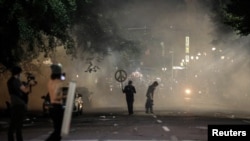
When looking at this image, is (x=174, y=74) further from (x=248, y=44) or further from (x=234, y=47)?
(x=248, y=44)

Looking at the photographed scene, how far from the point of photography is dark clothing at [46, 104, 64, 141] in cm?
1048

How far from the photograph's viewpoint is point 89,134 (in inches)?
640

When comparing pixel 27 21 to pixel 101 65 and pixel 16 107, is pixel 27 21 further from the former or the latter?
pixel 101 65

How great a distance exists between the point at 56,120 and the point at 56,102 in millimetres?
399

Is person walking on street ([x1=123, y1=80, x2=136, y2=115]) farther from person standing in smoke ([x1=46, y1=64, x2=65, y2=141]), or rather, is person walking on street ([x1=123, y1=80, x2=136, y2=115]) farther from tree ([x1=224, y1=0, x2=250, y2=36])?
person standing in smoke ([x1=46, y1=64, x2=65, y2=141])

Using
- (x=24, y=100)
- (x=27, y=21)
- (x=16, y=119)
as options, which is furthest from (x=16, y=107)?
(x=27, y=21)

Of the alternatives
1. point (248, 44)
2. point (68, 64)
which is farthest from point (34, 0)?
point (248, 44)

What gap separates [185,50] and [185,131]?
6046 inches

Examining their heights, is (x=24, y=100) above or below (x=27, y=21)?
below

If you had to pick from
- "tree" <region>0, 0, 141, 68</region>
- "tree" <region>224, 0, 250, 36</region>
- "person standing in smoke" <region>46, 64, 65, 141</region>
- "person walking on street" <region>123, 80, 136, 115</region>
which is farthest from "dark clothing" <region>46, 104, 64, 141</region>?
"tree" <region>224, 0, 250, 36</region>

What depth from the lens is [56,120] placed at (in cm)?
1056

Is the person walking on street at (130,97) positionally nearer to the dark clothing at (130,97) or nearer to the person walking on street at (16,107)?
the dark clothing at (130,97)

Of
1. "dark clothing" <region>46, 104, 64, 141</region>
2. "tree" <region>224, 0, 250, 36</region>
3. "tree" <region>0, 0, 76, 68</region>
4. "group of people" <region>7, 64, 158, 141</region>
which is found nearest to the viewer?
"dark clothing" <region>46, 104, 64, 141</region>

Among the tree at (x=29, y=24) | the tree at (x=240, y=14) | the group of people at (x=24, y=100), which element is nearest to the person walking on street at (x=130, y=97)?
the tree at (x=29, y=24)
